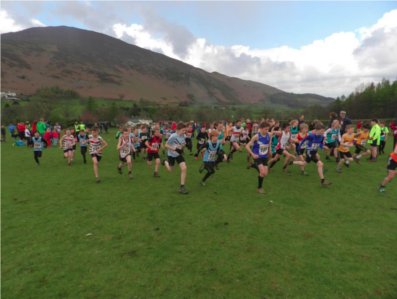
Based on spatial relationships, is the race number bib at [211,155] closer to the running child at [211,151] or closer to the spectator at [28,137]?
the running child at [211,151]

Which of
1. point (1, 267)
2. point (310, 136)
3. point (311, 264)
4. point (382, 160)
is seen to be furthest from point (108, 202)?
point (382, 160)

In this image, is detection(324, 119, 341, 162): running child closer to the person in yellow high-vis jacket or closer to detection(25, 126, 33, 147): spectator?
the person in yellow high-vis jacket

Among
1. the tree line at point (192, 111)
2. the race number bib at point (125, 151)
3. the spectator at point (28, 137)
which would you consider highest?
the tree line at point (192, 111)

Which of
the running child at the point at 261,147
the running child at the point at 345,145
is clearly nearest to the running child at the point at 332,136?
the running child at the point at 345,145

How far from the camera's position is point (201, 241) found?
5.82m

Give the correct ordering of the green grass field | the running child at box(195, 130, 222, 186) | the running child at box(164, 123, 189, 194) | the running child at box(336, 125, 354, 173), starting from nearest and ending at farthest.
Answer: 1. the green grass field
2. the running child at box(164, 123, 189, 194)
3. the running child at box(195, 130, 222, 186)
4. the running child at box(336, 125, 354, 173)

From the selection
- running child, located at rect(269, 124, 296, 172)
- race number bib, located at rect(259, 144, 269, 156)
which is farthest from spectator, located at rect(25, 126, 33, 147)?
race number bib, located at rect(259, 144, 269, 156)

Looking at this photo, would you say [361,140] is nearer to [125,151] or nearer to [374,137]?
[374,137]

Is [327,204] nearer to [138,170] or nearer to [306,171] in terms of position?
[306,171]

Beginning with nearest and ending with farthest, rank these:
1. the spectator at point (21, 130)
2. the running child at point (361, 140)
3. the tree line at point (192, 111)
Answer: the running child at point (361, 140)
the spectator at point (21, 130)
the tree line at point (192, 111)

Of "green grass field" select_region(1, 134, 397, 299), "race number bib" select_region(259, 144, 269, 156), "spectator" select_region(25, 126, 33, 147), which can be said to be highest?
"race number bib" select_region(259, 144, 269, 156)

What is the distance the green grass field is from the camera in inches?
172

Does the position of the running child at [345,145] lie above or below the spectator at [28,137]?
above

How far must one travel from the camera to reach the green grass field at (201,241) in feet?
14.3
